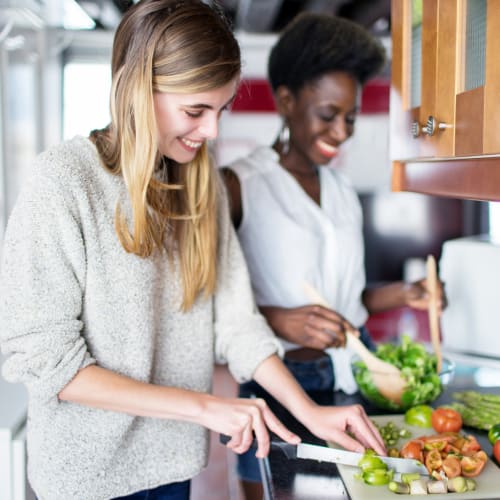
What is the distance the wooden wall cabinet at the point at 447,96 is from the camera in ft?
2.73

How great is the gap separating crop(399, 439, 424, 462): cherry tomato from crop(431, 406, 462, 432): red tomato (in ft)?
0.41

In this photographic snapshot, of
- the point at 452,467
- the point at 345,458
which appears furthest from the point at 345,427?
the point at 452,467

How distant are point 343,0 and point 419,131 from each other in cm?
220

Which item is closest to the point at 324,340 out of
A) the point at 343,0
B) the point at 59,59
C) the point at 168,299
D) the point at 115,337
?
the point at 168,299

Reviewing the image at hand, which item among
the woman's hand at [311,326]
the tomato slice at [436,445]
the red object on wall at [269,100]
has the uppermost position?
the red object on wall at [269,100]

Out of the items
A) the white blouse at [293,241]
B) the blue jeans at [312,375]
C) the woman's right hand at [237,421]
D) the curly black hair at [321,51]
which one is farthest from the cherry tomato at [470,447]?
the curly black hair at [321,51]

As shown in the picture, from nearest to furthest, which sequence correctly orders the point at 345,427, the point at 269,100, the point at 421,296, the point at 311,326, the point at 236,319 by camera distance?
the point at 345,427 < the point at 236,319 < the point at 311,326 < the point at 421,296 < the point at 269,100

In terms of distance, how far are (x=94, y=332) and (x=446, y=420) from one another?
0.66 metres

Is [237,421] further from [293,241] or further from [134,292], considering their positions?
[293,241]

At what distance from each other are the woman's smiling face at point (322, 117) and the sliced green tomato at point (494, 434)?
32.2 inches

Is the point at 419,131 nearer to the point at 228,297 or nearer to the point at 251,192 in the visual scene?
the point at 228,297

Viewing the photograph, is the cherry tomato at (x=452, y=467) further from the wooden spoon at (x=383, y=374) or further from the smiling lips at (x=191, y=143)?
the smiling lips at (x=191, y=143)

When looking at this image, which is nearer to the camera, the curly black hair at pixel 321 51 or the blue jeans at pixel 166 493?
the blue jeans at pixel 166 493

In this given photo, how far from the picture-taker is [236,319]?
4.08 feet
